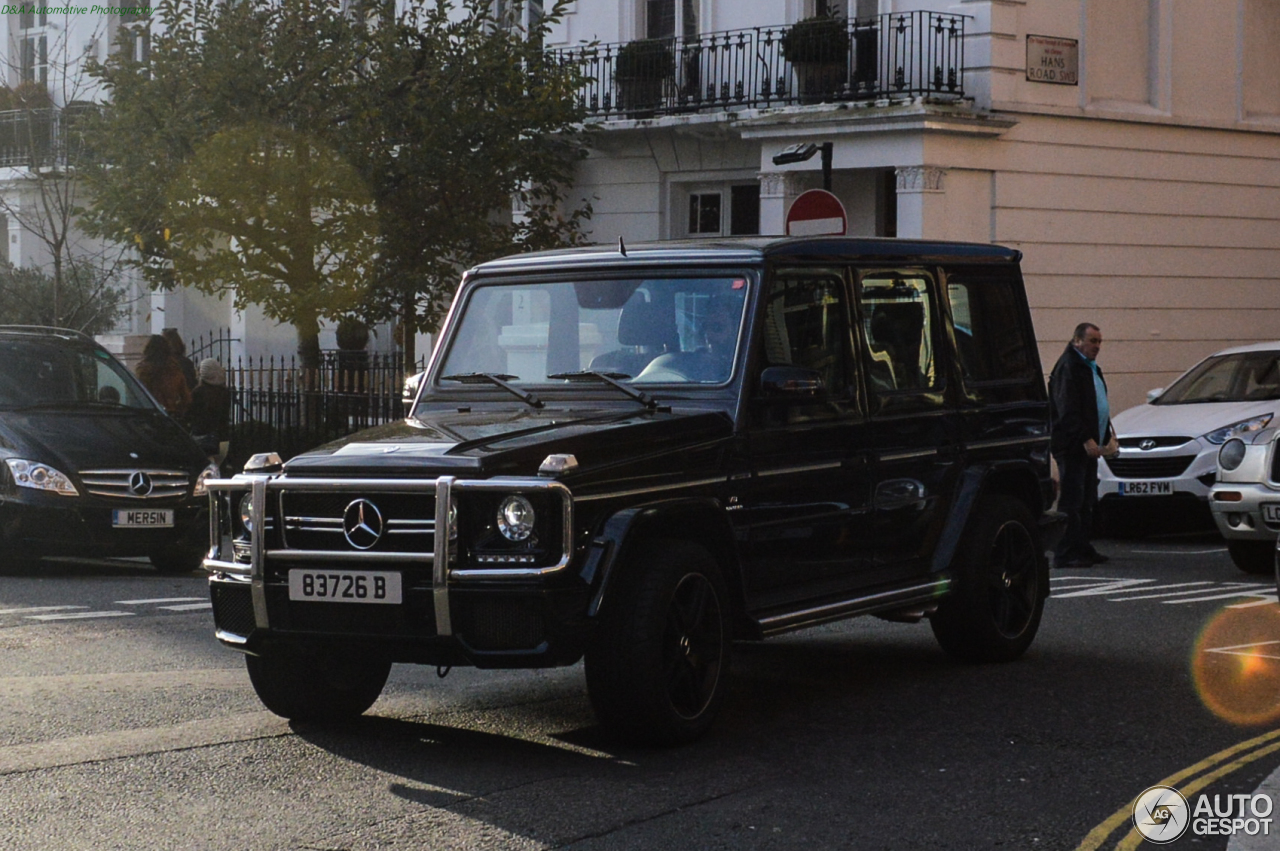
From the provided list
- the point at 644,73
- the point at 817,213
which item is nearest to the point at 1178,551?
the point at 817,213

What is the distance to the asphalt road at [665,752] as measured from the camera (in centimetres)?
599

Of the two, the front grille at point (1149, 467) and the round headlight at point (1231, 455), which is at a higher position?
the round headlight at point (1231, 455)

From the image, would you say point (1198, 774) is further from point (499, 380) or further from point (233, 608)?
point (233, 608)

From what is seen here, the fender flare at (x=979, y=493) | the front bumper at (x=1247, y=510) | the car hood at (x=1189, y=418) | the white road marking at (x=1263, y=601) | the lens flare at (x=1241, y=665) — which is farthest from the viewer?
the car hood at (x=1189, y=418)

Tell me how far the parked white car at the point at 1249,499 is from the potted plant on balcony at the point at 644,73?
1344cm

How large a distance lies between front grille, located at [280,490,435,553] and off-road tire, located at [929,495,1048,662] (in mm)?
3248

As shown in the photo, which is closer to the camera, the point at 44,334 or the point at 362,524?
the point at 362,524

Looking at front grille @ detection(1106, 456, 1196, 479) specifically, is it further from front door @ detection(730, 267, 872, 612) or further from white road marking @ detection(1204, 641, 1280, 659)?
front door @ detection(730, 267, 872, 612)

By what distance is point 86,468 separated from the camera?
45.9 feet

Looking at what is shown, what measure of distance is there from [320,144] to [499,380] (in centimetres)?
1375

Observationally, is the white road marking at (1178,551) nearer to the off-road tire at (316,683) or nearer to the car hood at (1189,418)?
the car hood at (1189,418)

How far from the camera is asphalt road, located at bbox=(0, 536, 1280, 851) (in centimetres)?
599

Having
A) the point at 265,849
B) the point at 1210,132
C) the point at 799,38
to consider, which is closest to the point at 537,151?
the point at 799,38

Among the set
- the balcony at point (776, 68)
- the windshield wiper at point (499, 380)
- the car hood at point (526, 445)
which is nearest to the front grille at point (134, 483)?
the windshield wiper at point (499, 380)
